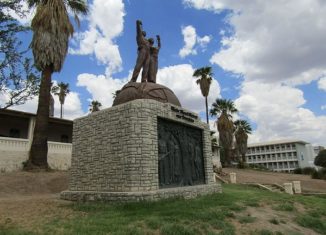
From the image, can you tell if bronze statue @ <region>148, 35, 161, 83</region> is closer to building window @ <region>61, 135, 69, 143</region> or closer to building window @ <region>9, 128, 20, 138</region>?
building window @ <region>9, 128, 20, 138</region>

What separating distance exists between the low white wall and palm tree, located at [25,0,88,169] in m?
1.79

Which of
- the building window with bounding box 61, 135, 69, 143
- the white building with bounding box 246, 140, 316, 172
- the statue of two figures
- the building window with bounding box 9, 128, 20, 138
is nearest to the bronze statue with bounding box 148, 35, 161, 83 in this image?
the statue of two figures

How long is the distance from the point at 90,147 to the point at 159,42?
6.59m

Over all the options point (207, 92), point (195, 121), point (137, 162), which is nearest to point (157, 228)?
point (137, 162)

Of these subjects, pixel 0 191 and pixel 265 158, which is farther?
pixel 265 158

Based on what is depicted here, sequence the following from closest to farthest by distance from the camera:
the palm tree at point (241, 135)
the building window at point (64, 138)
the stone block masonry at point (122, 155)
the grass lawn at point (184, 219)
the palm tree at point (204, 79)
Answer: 1. the grass lawn at point (184, 219)
2. the stone block masonry at point (122, 155)
3. the building window at point (64, 138)
4. the palm tree at point (204, 79)
5. the palm tree at point (241, 135)

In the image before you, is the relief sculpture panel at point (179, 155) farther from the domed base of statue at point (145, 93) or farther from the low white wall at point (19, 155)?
the low white wall at point (19, 155)

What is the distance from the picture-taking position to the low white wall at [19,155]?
2059 centimetres

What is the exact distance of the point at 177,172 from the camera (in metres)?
12.4

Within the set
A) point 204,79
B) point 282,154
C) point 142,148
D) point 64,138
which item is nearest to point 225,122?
point 204,79

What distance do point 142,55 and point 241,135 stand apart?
36176 mm

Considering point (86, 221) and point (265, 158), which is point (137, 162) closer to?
point (86, 221)

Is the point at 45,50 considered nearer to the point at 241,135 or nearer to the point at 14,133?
the point at 14,133

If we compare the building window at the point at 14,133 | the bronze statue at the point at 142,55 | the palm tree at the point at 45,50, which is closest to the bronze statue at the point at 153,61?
the bronze statue at the point at 142,55
